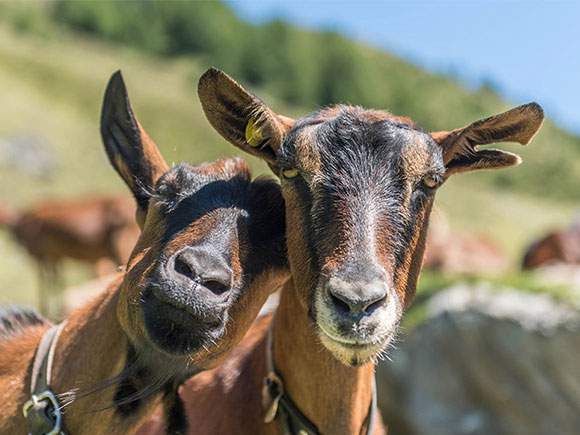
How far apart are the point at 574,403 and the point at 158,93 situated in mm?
41002

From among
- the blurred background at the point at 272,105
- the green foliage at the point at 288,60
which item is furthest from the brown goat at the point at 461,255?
the green foliage at the point at 288,60

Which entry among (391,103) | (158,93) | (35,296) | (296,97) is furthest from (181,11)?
(35,296)

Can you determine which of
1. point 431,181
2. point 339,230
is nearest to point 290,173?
point 339,230

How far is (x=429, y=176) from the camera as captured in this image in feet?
11.6

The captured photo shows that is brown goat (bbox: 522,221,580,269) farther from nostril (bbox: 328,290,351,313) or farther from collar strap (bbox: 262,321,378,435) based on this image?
nostril (bbox: 328,290,351,313)

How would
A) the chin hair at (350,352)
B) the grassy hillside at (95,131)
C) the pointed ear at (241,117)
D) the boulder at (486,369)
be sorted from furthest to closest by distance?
1. the grassy hillside at (95,131)
2. the boulder at (486,369)
3. the pointed ear at (241,117)
4. the chin hair at (350,352)

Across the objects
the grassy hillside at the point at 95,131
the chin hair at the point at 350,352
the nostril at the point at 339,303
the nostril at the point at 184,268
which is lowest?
the grassy hillside at the point at 95,131

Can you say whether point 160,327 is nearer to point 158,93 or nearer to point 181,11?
point 158,93

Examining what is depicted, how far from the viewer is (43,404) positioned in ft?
10.9

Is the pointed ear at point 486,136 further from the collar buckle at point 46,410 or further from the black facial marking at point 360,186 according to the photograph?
the collar buckle at point 46,410

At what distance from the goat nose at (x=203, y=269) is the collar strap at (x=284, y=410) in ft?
3.21

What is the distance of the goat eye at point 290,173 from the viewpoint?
11.8 feet

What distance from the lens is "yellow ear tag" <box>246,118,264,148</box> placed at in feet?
12.4

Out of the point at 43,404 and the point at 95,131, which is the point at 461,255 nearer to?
the point at 43,404
